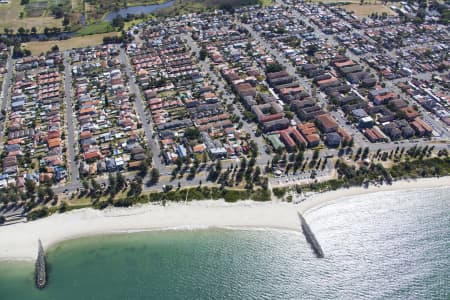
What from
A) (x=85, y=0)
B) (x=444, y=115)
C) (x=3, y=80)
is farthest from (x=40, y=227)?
(x=85, y=0)

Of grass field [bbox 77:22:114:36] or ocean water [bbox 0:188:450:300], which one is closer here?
ocean water [bbox 0:188:450:300]

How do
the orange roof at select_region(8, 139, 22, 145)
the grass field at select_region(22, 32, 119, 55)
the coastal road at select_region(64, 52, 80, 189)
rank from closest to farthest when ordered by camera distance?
the coastal road at select_region(64, 52, 80, 189), the orange roof at select_region(8, 139, 22, 145), the grass field at select_region(22, 32, 119, 55)

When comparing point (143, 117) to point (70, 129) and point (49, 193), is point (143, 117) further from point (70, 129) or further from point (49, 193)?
point (49, 193)

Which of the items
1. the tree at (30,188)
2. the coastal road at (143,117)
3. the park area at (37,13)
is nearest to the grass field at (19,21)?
the park area at (37,13)

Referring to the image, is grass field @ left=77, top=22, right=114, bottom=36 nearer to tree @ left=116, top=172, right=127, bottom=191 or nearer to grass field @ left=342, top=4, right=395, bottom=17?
tree @ left=116, top=172, right=127, bottom=191

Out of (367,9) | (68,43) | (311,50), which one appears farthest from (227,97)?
(367,9)

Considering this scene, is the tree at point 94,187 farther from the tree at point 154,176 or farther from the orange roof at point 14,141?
the orange roof at point 14,141

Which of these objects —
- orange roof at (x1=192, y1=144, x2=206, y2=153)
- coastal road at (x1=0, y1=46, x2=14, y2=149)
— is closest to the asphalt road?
orange roof at (x1=192, y1=144, x2=206, y2=153)

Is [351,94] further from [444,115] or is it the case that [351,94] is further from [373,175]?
[373,175]
